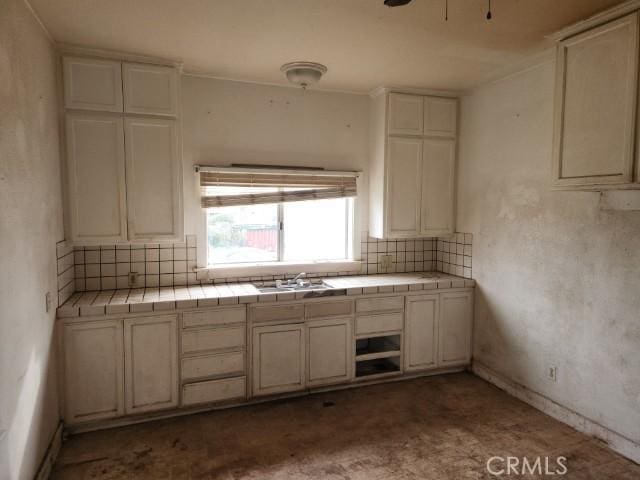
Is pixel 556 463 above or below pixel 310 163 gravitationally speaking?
below

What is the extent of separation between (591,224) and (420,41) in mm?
1580

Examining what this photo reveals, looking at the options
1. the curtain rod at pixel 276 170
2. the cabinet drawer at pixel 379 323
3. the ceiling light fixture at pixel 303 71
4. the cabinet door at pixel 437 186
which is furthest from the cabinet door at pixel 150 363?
the cabinet door at pixel 437 186

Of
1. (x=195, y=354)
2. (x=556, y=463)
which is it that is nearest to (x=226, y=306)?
(x=195, y=354)

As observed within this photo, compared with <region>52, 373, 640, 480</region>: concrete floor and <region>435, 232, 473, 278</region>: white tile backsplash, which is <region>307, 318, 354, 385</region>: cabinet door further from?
<region>435, 232, 473, 278</region>: white tile backsplash

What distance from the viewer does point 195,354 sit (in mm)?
2842

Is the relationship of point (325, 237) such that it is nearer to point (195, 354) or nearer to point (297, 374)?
point (297, 374)

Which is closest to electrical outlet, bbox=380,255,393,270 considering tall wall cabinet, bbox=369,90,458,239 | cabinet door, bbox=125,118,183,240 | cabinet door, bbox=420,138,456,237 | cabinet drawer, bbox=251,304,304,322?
tall wall cabinet, bbox=369,90,458,239

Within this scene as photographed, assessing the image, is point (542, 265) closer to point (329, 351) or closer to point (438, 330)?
point (438, 330)

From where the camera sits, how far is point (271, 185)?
3.44m

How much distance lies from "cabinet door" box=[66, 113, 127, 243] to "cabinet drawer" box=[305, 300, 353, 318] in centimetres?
145

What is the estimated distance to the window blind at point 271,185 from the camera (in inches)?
130

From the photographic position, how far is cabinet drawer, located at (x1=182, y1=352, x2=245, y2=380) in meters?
2.83

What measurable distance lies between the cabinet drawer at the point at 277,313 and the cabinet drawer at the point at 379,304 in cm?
50

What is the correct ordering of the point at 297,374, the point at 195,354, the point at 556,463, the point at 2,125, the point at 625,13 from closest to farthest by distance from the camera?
the point at 2,125 < the point at 625,13 < the point at 556,463 < the point at 195,354 < the point at 297,374
